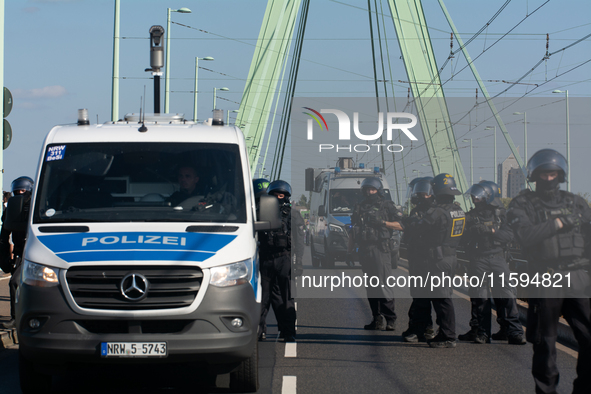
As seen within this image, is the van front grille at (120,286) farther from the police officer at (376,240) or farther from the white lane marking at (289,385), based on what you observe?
the police officer at (376,240)

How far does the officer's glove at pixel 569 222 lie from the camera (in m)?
5.21

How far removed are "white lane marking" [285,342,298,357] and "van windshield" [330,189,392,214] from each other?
12.0 metres

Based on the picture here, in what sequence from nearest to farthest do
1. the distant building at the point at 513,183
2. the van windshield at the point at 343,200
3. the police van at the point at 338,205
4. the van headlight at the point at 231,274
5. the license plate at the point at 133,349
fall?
the license plate at the point at 133,349
the van headlight at the point at 231,274
the distant building at the point at 513,183
the police van at the point at 338,205
the van windshield at the point at 343,200

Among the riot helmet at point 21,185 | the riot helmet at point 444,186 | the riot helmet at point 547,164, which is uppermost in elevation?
the riot helmet at point 547,164

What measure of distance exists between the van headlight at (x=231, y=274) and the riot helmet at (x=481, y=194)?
390 cm

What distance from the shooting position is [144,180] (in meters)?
6.21

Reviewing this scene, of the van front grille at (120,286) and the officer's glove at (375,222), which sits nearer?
the van front grille at (120,286)

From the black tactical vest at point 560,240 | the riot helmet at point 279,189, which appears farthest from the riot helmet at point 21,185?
the black tactical vest at point 560,240

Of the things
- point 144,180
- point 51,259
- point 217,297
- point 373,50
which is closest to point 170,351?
point 217,297

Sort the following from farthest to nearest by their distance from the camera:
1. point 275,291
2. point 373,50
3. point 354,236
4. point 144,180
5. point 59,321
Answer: point 373,50, point 354,236, point 275,291, point 144,180, point 59,321

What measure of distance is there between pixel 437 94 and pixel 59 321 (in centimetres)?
2068

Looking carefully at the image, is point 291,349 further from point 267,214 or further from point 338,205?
point 338,205

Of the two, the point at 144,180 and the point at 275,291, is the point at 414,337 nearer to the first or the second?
the point at 275,291

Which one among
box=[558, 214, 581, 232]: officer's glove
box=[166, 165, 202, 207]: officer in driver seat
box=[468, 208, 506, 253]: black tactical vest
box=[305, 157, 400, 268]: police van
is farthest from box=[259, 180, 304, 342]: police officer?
box=[305, 157, 400, 268]: police van
